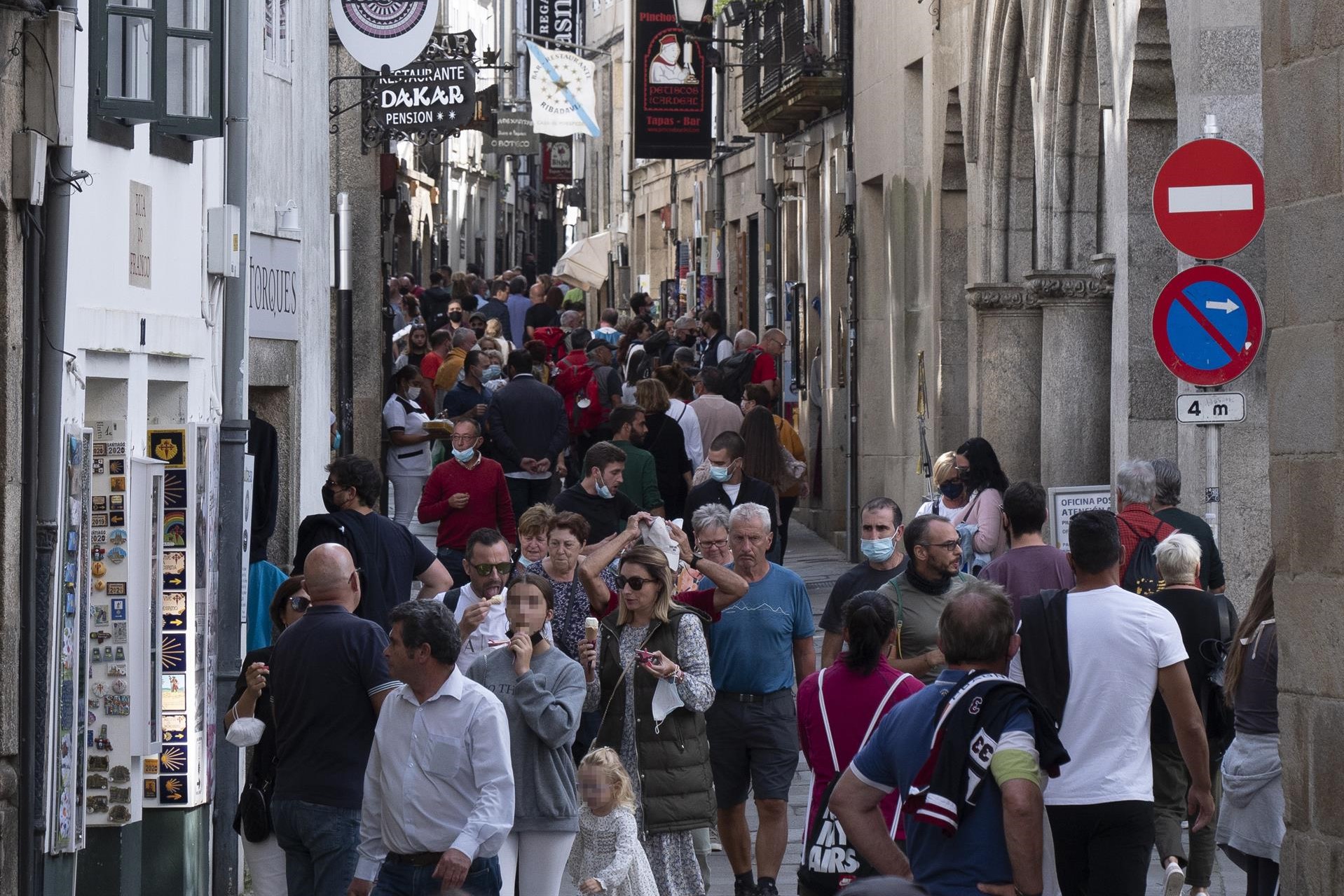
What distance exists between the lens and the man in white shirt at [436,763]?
6.87 m

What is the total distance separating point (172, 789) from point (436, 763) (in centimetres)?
316

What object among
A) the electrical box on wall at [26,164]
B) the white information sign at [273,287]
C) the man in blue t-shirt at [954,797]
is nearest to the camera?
the man in blue t-shirt at [954,797]

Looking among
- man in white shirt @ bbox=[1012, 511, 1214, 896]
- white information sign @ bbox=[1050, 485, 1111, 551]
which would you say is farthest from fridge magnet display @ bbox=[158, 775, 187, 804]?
white information sign @ bbox=[1050, 485, 1111, 551]

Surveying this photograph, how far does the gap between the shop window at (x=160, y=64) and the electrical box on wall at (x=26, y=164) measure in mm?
964

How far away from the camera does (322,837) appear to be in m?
7.68

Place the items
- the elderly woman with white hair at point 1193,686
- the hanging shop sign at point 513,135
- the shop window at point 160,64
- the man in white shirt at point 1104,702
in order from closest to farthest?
the man in white shirt at point 1104,702 < the shop window at point 160,64 < the elderly woman with white hair at point 1193,686 < the hanging shop sign at point 513,135

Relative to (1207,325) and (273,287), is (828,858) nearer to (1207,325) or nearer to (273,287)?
(1207,325)

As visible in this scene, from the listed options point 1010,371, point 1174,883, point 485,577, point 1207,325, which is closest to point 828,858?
point 1174,883

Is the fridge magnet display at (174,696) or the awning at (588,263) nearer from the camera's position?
the fridge magnet display at (174,696)

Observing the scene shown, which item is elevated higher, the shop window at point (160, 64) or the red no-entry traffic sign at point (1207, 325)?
the shop window at point (160, 64)

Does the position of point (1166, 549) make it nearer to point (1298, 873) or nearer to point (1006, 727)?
point (1298, 873)

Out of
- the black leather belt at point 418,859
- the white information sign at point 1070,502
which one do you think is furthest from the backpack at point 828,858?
the white information sign at point 1070,502

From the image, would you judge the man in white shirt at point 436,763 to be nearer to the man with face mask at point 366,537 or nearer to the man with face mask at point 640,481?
the man with face mask at point 366,537

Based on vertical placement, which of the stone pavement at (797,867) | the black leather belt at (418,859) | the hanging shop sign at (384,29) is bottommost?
the stone pavement at (797,867)
